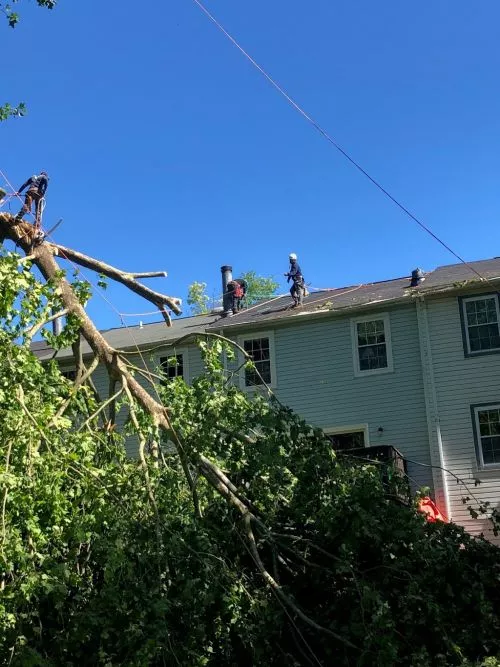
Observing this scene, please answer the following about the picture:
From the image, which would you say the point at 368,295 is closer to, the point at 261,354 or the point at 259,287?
the point at 261,354

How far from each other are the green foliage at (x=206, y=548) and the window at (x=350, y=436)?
7452 millimetres

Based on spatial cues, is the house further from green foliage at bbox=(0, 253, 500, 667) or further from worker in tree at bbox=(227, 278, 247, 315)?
green foliage at bbox=(0, 253, 500, 667)

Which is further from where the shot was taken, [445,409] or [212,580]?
[445,409]

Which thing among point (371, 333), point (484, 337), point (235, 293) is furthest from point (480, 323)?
point (235, 293)

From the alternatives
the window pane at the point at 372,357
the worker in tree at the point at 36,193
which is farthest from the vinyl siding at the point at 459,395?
the worker in tree at the point at 36,193

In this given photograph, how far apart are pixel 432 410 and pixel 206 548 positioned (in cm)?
871

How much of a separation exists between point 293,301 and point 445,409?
13.9ft

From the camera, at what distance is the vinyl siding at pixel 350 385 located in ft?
42.9

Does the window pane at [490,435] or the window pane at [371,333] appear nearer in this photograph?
the window pane at [490,435]

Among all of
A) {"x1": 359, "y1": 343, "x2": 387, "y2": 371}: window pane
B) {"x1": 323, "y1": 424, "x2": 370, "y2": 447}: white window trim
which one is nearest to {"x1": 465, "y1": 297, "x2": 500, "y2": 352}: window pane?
{"x1": 359, "y1": 343, "x2": 387, "y2": 371}: window pane

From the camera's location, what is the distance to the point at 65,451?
15.3 ft

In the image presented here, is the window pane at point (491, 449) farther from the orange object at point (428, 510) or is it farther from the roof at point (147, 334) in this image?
the roof at point (147, 334)

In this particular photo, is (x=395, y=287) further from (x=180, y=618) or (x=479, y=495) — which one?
(x=180, y=618)

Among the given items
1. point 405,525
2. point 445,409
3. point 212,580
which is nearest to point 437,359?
point 445,409
